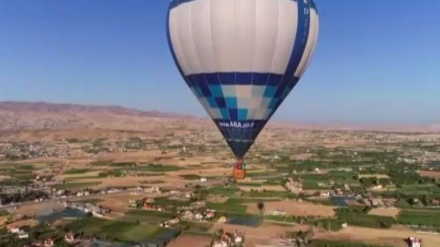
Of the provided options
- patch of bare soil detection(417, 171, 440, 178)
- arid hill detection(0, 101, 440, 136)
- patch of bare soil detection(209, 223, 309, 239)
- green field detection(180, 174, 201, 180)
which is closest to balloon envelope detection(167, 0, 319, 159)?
patch of bare soil detection(209, 223, 309, 239)

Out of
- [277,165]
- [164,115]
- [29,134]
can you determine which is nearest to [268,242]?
[277,165]

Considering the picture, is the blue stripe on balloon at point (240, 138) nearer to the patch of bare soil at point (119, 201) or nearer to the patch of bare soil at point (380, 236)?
the patch of bare soil at point (380, 236)

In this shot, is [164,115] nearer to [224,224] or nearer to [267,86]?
[224,224]

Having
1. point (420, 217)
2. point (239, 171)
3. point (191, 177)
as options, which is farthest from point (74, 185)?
point (239, 171)

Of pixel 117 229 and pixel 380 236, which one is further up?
pixel 380 236

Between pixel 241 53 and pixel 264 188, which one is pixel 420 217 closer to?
pixel 264 188

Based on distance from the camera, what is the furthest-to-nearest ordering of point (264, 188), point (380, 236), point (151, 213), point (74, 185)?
1. point (74, 185)
2. point (264, 188)
3. point (151, 213)
4. point (380, 236)

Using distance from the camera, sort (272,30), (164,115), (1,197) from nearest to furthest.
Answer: (272,30) → (1,197) → (164,115)
